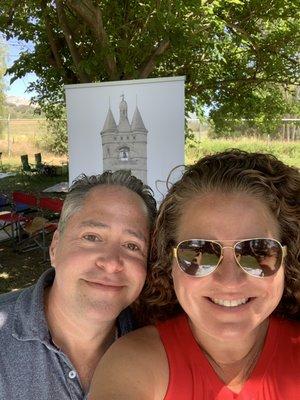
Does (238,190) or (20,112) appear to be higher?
(238,190)

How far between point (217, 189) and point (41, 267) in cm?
614

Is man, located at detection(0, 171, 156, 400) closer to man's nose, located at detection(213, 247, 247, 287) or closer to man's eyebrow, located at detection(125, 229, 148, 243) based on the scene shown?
man's eyebrow, located at detection(125, 229, 148, 243)

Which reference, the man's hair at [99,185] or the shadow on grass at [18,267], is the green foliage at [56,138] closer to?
the shadow on grass at [18,267]

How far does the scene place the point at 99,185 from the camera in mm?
1621

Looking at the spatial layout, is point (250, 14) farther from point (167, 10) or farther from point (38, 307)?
point (38, 307)

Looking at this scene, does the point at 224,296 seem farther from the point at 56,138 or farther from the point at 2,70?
the point at 2,70

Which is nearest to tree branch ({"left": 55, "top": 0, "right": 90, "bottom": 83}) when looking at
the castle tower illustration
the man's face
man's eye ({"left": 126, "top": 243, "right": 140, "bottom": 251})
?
the castle tower illustration

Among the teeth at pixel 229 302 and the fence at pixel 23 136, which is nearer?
the teeth at pixel 229 302

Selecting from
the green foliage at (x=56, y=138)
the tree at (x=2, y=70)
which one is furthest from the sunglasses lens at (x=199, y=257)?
the tree at (x=2, y=70)

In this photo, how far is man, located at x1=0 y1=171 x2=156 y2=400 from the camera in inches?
55.8

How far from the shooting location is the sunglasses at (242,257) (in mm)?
1246

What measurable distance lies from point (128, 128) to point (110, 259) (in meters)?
3.76

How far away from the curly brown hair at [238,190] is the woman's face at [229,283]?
39 mm

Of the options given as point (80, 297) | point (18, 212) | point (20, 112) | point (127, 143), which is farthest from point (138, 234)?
point (20, 112)
